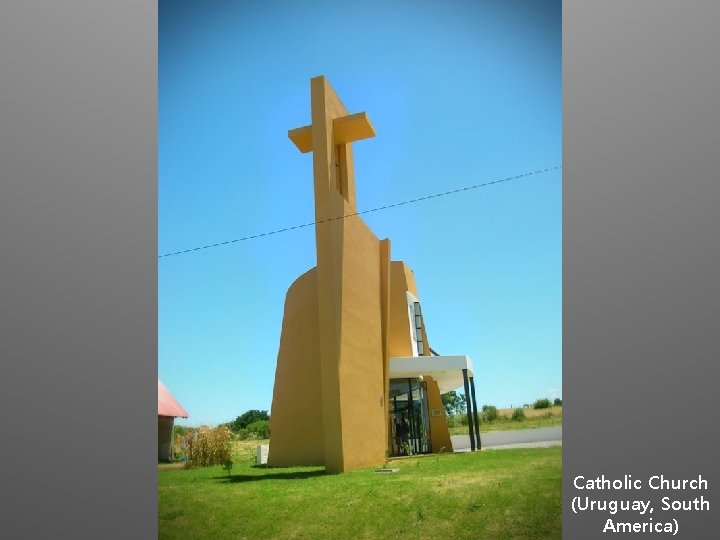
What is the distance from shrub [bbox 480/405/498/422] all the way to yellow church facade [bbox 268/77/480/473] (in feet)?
54.6

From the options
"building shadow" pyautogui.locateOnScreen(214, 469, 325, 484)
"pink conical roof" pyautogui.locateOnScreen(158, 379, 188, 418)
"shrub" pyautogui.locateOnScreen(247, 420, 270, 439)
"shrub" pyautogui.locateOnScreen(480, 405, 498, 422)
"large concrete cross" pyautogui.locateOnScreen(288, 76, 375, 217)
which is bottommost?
"shrub" pyautogui.locateOnScreen(480, 405, 498, 422)

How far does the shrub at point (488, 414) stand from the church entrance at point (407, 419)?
1753 centimetres

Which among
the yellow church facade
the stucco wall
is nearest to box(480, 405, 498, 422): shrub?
the yellow church facade

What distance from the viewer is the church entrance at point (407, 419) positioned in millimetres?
13414

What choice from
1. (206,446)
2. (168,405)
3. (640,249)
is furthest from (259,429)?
(640,249)

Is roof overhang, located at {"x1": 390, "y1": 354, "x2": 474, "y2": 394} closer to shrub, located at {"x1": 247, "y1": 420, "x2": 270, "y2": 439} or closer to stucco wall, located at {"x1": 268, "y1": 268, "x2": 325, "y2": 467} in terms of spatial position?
stucco wall, located at {"x1": 268, "y1": 268, "x2": 325, "y2": 467}

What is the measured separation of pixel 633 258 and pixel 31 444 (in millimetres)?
4157

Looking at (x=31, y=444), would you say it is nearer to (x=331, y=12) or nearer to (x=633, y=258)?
(x=633, y=258)

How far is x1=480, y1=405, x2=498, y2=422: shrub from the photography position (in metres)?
31.2

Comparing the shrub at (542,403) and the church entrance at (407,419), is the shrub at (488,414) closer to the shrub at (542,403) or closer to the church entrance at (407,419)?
the shrub at (542,403)

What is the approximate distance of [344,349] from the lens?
925cm

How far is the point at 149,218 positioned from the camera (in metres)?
4.70

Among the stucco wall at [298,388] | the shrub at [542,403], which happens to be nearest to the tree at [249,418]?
the stucco wall at [298,388]

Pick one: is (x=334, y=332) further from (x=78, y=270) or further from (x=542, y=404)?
(x=542, y=404)
